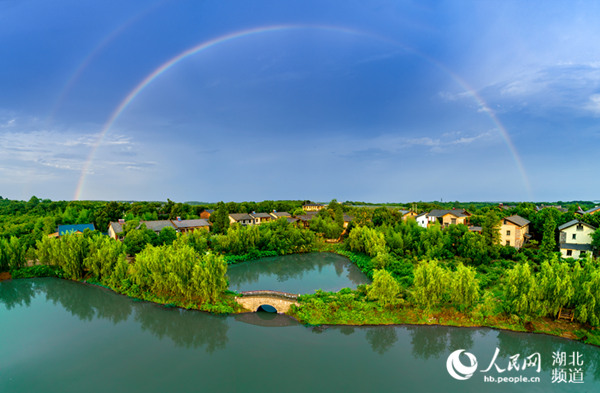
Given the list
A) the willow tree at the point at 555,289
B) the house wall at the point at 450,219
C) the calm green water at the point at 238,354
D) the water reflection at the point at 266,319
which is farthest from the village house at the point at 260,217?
the willow tree at the point at 555,289

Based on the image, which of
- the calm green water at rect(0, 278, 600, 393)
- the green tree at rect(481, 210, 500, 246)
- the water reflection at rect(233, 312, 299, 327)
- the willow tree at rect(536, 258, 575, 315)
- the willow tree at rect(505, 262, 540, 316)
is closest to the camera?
the calm green water at rect(0, 278, 600, 393)

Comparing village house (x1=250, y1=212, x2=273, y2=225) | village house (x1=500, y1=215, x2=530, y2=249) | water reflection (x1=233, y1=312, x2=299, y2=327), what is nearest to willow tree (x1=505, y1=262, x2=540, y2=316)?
water reflection (x1=233, y1=312, x2=299, y2=327)

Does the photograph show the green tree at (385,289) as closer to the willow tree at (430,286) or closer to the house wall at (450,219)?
the willow tree at (430,286)

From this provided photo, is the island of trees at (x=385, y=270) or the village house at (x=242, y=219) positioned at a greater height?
the village house at (x=242, y=219)

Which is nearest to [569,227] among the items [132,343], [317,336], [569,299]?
[569,299]

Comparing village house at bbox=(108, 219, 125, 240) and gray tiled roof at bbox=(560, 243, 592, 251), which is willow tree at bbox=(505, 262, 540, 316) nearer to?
gray tiled roof at bbox=(560, 243, 592, 251)

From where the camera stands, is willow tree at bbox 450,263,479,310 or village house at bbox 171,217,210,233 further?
village house at bbox 171,217,210,233
